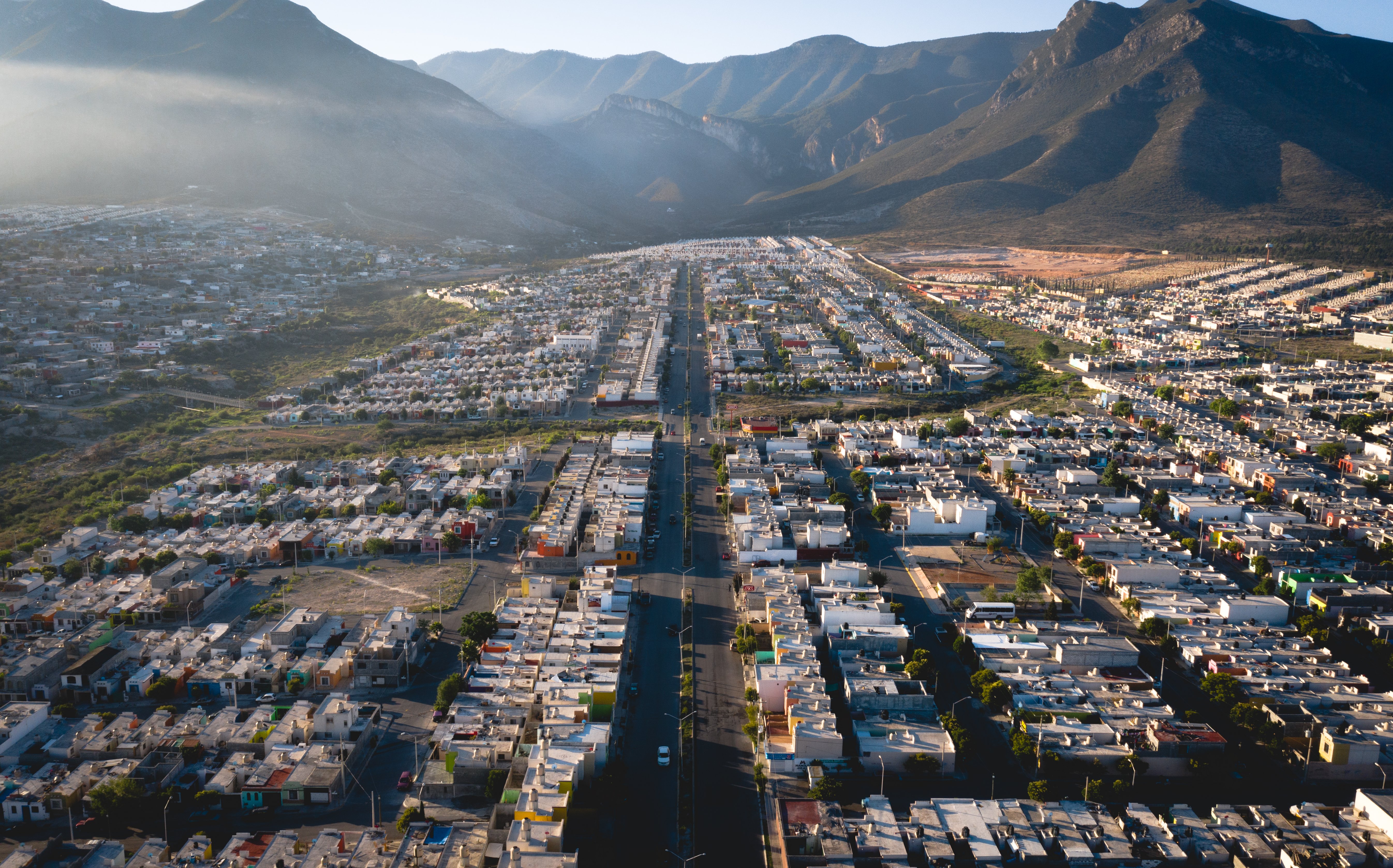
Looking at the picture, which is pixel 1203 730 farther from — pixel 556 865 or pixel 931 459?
pixel 931 459

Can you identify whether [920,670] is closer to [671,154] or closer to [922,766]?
[922,766]

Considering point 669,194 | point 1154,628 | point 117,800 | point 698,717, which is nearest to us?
point 117,800

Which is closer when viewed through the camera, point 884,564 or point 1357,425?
point 884,564

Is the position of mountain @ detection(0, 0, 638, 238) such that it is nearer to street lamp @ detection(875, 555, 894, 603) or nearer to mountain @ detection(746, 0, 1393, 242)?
mountain @ detection(746, 0, 1393, 242)

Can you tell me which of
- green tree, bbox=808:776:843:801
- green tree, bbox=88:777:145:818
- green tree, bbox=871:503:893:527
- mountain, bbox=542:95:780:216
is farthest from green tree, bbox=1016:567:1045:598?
mountain, bbox=542:95:780:216

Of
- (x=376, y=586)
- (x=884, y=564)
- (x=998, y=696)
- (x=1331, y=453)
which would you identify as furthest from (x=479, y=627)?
(x=1331, y=453)

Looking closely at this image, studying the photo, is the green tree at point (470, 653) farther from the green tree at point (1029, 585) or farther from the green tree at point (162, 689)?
the green tree at point (1029, 585)
